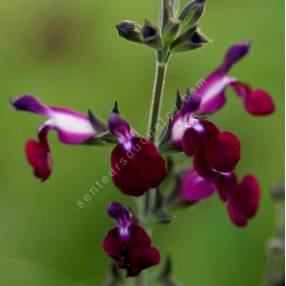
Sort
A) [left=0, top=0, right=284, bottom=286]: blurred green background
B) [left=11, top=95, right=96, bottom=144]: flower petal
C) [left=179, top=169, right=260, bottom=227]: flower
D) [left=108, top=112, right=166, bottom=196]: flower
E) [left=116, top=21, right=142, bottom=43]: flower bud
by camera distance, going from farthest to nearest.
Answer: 1. [left=0, top=0, right=284, bottom=286]: blurred green background
2. [left=11, top=95, right=96, bottom=144]: flower petal
3. [left=179, top=169, right=260, bottom=227]: flower
4. [left=116, top=21, right=142, bottom=43]: flower bud
5. [left=108, top=112, right=166, bottom=196]: flower

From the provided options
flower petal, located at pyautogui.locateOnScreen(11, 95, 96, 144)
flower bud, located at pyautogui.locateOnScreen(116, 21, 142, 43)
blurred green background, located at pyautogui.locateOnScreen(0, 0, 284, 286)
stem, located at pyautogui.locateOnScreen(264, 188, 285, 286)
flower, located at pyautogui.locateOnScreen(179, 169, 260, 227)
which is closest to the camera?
flower bud, located at pyautogui.locateOnScreen(116, 21, 142, 43)

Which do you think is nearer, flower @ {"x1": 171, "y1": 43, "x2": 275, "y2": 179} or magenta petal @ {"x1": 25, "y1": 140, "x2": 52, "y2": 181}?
flower @ {"x1": 171, "y1": 43, "x2": 275, "y2": 179}

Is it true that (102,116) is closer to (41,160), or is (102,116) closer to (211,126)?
(41,160)

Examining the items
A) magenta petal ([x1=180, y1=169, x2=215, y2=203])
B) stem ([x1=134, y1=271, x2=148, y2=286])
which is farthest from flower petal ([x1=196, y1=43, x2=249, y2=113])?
stem ([x1=134, y1=271, x2=148, y2=286])

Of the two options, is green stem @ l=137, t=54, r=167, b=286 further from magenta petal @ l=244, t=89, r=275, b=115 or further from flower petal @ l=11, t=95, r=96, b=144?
magenta petal @ l=244, t=89, r=275, b=115

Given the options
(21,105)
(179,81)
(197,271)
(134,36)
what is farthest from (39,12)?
(134,36)

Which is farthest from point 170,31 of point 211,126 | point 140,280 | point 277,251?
point 277,251

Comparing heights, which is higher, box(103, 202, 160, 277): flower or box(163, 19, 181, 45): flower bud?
box(163, 19, 181, 45): flower bud
